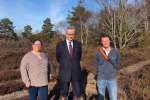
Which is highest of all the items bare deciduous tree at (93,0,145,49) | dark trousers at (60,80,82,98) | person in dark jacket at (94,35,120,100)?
bare deciduous tree at (93,0,145,49)

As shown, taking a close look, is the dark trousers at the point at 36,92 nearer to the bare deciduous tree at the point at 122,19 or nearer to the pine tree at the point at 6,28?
the bare deciduous tree at the point at 122,19

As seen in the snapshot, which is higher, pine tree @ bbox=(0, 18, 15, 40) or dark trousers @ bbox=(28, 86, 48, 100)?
pine tree @ bbox=(0, 18, 15, 40)

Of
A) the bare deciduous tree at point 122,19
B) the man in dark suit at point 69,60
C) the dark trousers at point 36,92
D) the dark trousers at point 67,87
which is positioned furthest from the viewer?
the bare deciduous tree at point 122,19

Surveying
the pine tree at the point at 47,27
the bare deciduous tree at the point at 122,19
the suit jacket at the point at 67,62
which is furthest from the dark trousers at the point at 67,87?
the pine tree at the point at 47,27

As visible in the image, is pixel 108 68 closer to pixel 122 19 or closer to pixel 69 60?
pixel 69 60

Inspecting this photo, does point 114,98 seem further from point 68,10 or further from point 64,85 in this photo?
point 68,10

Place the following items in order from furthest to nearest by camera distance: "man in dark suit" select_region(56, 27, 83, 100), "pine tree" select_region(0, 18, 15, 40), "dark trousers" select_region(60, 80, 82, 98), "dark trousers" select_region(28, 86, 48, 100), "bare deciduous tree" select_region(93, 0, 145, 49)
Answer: "pine tree" select_region(0, 18, 15, 40), "bare deciduous tree" select_region(93, 0, 145, 49), "dark trousers" select_region(60, 80, 82, 98), "man in dark suit" select_region(56, 27, 83, 100), "dark trousers" select_region(28, 86, 48, 100)

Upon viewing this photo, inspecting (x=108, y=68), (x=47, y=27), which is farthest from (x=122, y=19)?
(x=47, y=27)

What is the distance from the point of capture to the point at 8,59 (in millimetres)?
8562

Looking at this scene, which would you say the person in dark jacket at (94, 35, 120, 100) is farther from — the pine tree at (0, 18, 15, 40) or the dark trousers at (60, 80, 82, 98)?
the pine tree at (0, 18, 15, 40)

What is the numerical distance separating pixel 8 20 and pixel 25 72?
37.9 metres

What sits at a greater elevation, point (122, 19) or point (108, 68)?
point (122, 19)

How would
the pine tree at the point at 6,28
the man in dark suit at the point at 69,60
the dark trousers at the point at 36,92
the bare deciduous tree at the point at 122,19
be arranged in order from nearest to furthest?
the dark trousers at the point at 36,92
the man in dark suit at the point at 69,60
the bare deciduous tree at the point at 122,19
the pine tree at the point at 6,28

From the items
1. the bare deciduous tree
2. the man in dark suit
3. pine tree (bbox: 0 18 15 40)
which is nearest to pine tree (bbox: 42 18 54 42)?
pine tree (bbox: 0 18 15 40)
